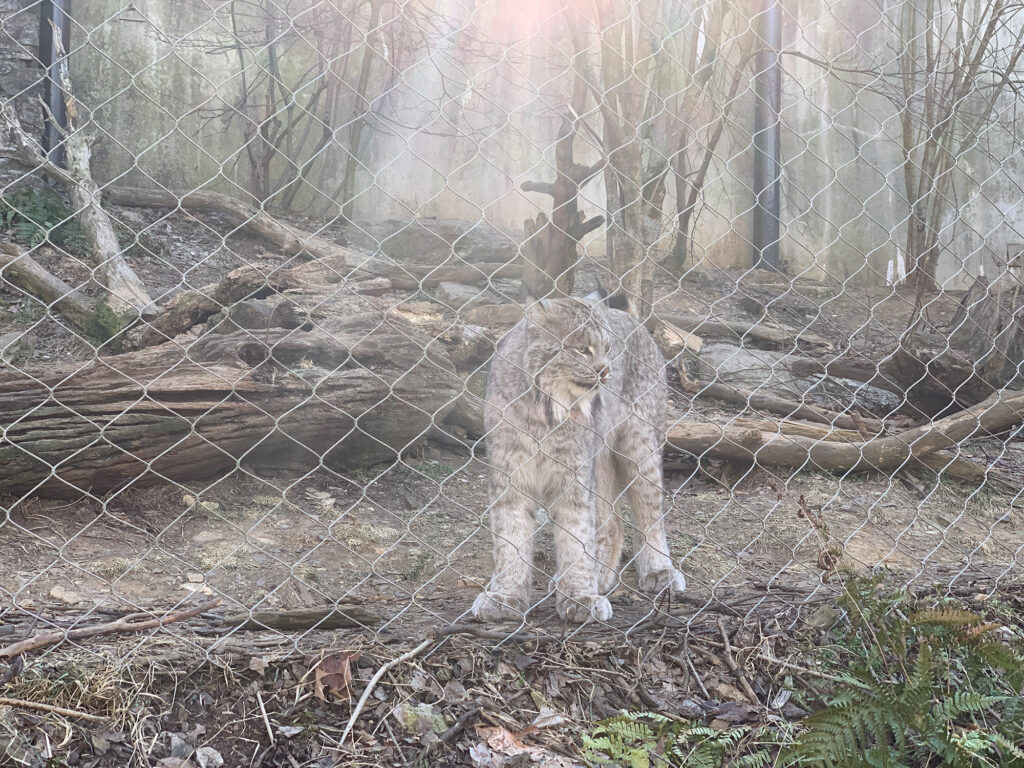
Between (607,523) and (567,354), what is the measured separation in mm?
894

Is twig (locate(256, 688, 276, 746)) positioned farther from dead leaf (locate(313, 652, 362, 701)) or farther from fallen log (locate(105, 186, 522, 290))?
fallen log (locate(105, 186, 522, 290))

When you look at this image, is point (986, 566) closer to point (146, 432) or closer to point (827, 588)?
point (827, 588)

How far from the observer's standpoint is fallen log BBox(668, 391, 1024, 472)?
4.53m

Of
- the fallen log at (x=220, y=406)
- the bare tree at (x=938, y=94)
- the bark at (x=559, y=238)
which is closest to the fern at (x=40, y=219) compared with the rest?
the fallen log at (x=220, y=406)

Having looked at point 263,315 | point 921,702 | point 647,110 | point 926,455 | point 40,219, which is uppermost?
point 647,110

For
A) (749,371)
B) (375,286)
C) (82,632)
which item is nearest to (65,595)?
(82,632)

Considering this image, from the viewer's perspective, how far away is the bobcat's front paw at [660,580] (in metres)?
3.42

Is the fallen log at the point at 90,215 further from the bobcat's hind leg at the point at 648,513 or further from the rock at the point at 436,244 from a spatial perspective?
the bobcat's hind leg at the point at 648,513

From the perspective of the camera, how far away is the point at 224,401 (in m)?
3.64

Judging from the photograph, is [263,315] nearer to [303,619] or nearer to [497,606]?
[497,606]

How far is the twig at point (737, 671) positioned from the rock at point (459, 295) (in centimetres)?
361

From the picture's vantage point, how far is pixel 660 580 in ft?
11.6

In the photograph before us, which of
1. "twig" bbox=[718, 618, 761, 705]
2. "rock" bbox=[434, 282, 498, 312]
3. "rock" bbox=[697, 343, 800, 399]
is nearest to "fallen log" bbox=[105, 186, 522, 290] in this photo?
"rock" bbox=[434, 282, 498, 312]

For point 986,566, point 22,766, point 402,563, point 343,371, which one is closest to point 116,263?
point 343,371
